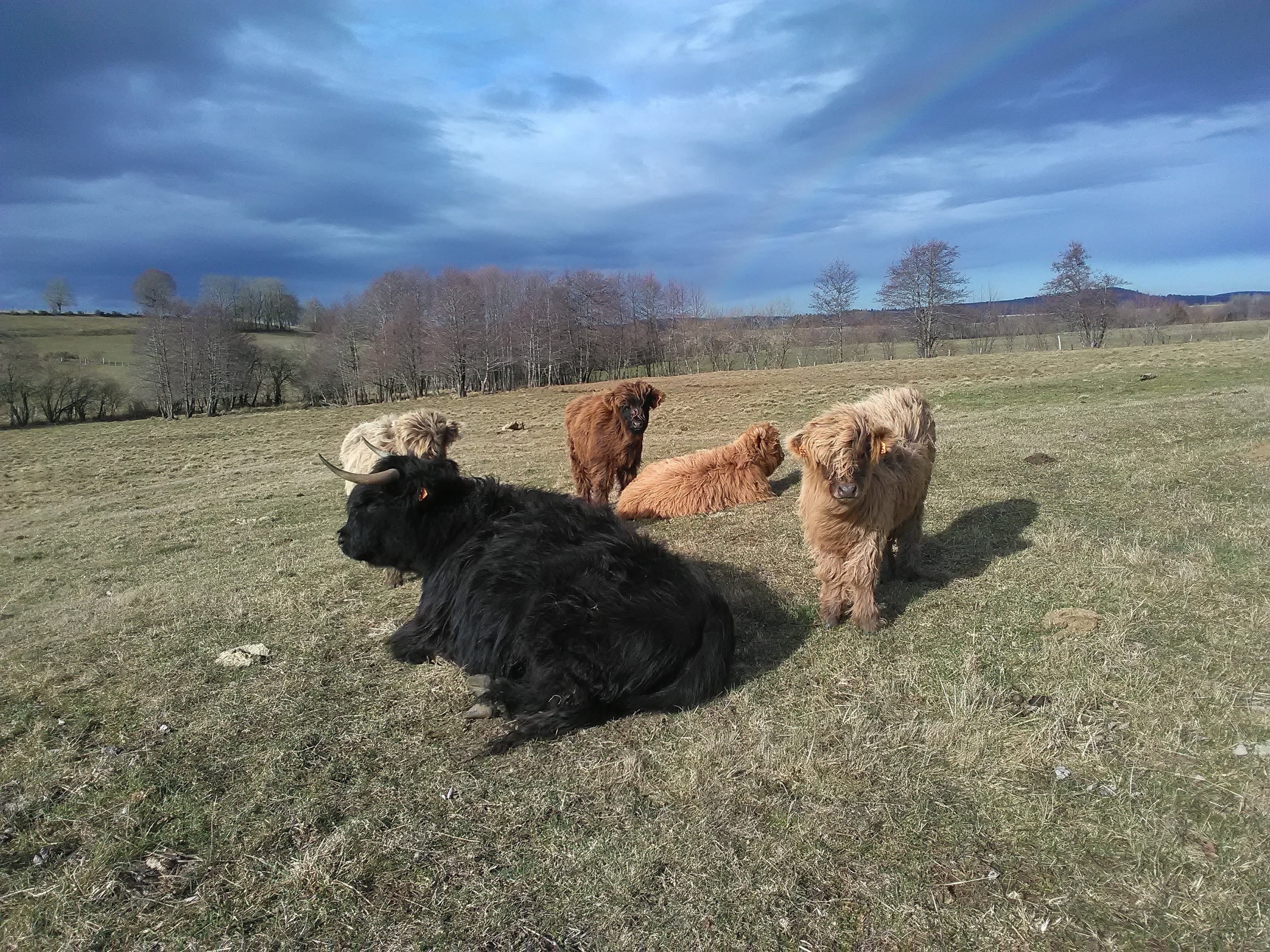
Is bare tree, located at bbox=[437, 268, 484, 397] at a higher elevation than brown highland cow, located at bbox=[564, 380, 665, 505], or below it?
higher

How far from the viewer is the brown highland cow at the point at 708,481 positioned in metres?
9.95

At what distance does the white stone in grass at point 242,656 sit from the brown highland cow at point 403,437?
→ 10.5 ft

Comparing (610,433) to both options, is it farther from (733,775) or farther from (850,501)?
(733,775)

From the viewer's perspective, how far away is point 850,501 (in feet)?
17.5

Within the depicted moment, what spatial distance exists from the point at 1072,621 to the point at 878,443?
1.87 meters

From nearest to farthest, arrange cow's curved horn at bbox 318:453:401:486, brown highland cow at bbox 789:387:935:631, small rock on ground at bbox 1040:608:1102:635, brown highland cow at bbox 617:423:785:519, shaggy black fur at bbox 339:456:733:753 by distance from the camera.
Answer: shaggy black fur at bbox 339:456:733:753 → small rock on ground at bbox 1040:608:1102:635 → brown highland cow at bbox 789:387:935:631 → cow's curved horn at bbox 318:453:401:486 → brown highland cow at bbox 617:423:785:519

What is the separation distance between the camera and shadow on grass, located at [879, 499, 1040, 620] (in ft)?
20.3

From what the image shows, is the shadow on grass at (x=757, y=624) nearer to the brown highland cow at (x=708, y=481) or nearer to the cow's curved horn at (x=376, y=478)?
the cow's curved horn at (x=376, y=478)

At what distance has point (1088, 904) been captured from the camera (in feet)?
8.91

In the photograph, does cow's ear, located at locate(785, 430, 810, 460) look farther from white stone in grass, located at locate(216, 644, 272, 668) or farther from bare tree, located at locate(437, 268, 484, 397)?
bare tree, located at locate(437, 268, 484, 397)

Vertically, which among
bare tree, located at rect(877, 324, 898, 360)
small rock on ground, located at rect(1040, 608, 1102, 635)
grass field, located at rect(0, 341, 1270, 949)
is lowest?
grass field, located at rect(0, 341, 1270, 949)

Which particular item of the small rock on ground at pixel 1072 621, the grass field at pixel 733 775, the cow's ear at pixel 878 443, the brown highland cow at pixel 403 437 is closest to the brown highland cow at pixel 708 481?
the grass field at pixel 733 775


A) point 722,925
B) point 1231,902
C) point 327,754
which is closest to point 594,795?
point 722,925

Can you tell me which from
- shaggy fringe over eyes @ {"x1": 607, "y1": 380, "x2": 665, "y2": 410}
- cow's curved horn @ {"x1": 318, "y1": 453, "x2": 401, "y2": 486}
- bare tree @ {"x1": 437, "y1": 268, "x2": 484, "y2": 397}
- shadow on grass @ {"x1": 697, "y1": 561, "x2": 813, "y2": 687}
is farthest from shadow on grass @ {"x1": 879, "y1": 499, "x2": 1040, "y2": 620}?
bare tree @ {"x1": 437, "y1": 268, "x2": 484, "y2": 397}
